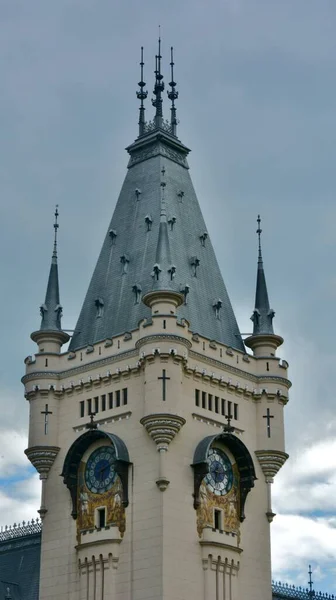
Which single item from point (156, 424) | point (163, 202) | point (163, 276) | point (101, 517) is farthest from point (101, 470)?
point (163, 202)

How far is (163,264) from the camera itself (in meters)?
69.4

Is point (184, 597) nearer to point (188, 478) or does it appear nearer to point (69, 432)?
point (188, 478)

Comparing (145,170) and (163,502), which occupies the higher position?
(145,170)

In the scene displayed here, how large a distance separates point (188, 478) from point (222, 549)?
13.4 ft

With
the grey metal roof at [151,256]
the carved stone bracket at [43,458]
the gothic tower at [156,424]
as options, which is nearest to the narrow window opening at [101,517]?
the gothic tower at [156,424]

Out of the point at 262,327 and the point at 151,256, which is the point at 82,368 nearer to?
the point at 151,256

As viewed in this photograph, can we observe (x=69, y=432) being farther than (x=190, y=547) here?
Yes

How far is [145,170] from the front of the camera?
78250mm

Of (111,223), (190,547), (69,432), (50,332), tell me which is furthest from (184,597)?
(111,223)

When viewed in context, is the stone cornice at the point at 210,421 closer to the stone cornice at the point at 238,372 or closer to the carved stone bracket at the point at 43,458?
the stone cornice at the point at 238,372

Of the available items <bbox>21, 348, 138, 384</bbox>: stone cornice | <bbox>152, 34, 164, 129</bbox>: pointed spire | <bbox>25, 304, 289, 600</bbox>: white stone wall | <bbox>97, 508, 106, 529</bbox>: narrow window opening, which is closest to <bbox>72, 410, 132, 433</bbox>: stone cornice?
<bbox>25, 304, 289, 600</bbox>: white stone wall

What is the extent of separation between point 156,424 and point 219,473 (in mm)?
5401

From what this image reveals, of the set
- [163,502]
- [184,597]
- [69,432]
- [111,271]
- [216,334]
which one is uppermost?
[111,271]

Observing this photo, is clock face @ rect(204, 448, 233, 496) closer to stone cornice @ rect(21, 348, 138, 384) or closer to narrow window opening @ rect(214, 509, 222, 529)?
narrow window opening @ rect(214, 509, 222, 529)
